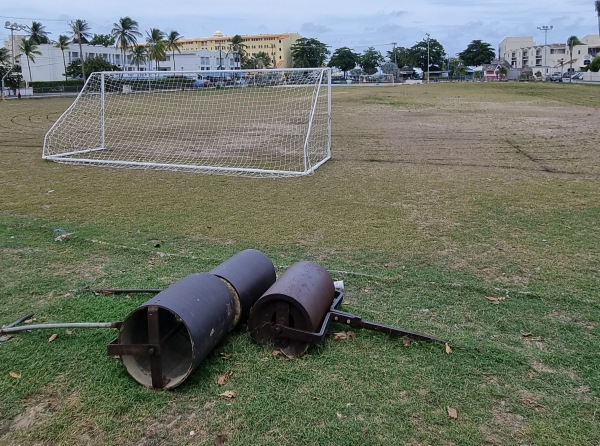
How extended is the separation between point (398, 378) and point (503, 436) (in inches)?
23.1

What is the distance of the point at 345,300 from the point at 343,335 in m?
0.57

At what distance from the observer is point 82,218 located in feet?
20.1

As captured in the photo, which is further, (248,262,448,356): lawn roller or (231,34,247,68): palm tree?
(231,34,247,68): palm tree

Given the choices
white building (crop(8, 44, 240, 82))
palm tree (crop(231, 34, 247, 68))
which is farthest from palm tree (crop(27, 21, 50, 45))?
palm tree (crop(231, 34, 247, 68))

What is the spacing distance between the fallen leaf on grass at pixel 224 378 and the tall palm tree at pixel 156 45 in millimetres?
74995

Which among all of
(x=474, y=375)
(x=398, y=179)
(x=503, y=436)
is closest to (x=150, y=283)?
(x=474, y=375)

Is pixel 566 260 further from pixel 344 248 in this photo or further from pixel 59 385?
pixel 59 385

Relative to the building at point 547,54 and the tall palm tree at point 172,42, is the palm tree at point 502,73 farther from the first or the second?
the tall palm tree at point 172,42

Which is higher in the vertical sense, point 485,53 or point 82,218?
point 485,53

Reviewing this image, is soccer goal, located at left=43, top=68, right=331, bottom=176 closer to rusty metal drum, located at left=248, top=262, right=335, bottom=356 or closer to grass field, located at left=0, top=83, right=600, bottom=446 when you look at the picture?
grass field, located at left=0, top=83, right=600, bottom=446

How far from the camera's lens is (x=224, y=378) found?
2.78m

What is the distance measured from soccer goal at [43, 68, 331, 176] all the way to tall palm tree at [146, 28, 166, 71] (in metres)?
55.3

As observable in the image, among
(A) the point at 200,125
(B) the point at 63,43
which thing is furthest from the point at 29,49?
(A) the point at 200,125

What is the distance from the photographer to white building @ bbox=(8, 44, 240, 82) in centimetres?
7756
